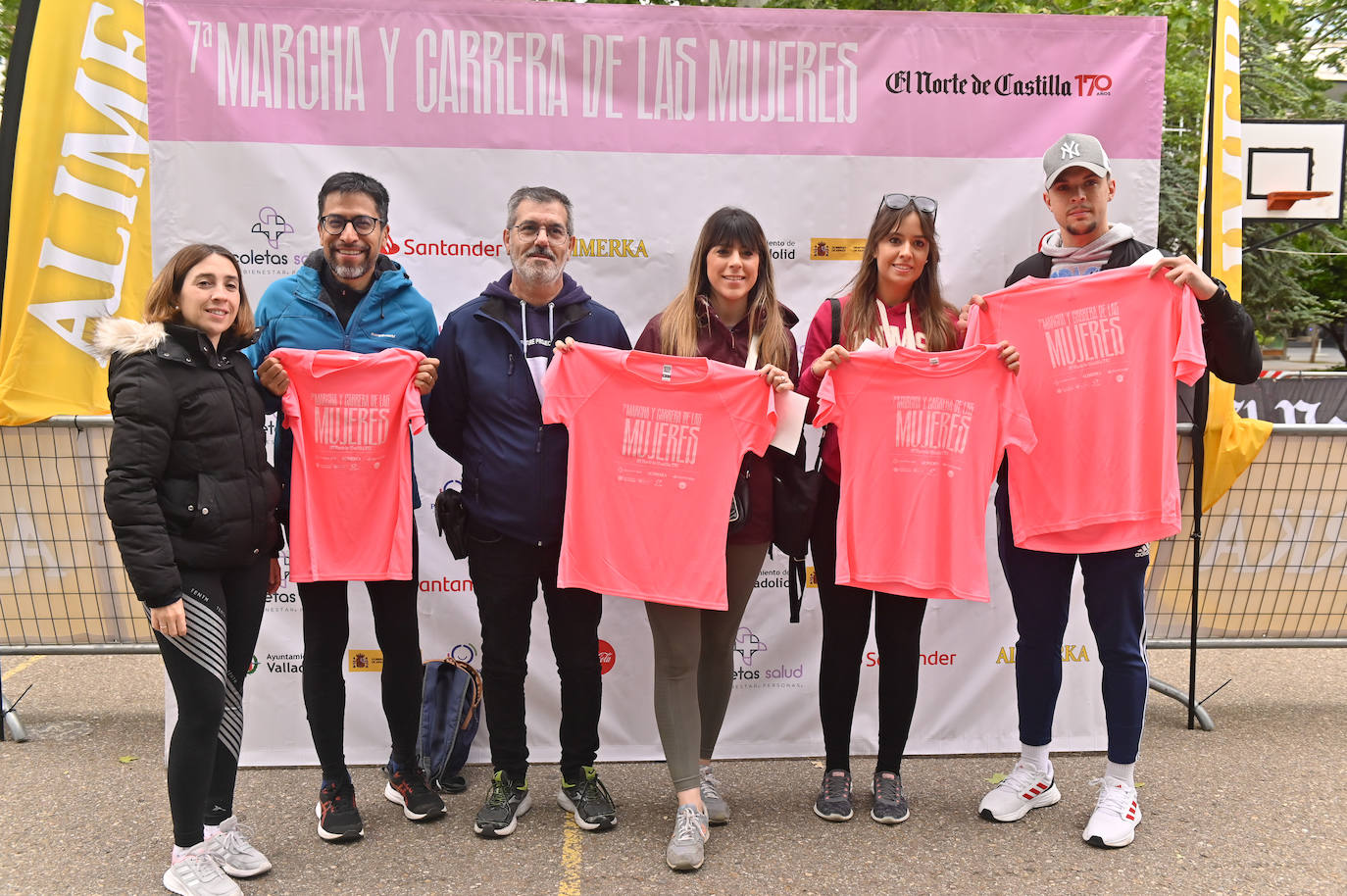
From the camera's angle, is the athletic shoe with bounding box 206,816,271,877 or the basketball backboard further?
the basketball backboard

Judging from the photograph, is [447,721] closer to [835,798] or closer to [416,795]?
[416,795]

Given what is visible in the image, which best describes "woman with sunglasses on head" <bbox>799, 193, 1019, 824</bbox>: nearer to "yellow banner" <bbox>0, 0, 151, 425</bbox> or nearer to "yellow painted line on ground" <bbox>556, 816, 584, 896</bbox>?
"yellow painted line on ground" <bbox>556, 816, 584, 896</bbox>

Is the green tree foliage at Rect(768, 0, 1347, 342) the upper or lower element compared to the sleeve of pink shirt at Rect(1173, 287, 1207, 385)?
upper

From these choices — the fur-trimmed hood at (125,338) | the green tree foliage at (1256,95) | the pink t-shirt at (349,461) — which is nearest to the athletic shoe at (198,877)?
the pink t-shirt at (349,461)

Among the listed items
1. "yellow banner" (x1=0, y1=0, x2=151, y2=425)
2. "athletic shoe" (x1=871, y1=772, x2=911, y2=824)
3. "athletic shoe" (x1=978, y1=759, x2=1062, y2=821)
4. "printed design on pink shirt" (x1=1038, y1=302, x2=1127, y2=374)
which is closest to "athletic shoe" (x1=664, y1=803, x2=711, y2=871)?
"athletic shoe" (x1=871, y1=772, x2=911, y2=824)

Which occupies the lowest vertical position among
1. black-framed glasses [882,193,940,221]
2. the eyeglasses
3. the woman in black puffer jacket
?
the woman in black puffer jacket

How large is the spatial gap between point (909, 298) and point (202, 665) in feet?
9.54

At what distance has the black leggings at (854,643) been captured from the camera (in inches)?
147

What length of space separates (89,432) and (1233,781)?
571 cm

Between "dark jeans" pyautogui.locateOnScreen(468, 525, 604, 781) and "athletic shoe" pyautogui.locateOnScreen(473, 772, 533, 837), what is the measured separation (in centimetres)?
5

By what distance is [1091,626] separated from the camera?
12.5 ft

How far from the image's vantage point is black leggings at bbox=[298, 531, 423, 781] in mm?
3646

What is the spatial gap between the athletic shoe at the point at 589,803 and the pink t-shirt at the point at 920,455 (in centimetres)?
134

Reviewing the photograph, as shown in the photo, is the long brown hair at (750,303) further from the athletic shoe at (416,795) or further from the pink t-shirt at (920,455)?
the athletic shoe at (416,795)
